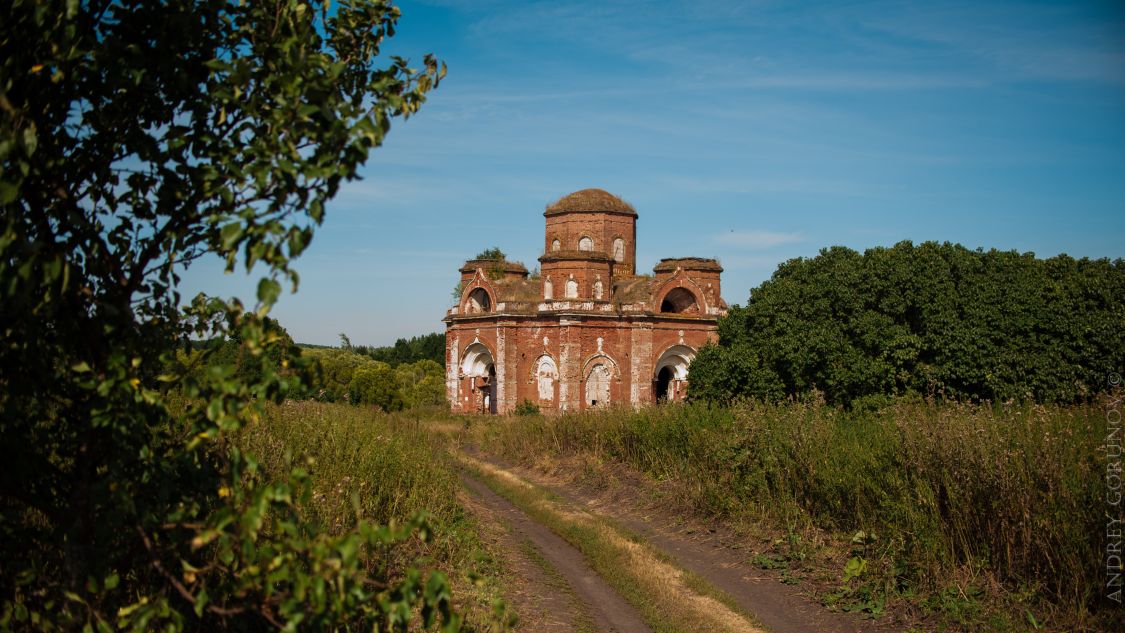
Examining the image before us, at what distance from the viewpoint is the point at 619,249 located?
35.8 m

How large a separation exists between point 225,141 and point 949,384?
23624mm

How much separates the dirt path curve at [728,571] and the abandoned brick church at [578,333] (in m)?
16.2

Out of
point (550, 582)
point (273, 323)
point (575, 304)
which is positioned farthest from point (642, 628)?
point (575, 304)

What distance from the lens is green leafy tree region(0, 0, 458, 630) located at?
8.84 feet

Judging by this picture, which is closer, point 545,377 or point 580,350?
point 580,350

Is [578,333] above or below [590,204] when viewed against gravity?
below

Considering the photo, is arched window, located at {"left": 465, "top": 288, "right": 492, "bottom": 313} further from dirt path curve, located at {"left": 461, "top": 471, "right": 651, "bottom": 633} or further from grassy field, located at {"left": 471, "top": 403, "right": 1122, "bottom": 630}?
grassy field, located at {"left": 471, "top": 403, "right": 1122, "bottom": 630}

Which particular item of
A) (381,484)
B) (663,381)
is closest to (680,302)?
(663,381)

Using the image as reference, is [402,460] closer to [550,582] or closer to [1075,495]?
[550,582]

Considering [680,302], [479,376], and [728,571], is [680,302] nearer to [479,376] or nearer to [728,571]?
[479,376]

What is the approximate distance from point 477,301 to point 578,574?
25.8 m

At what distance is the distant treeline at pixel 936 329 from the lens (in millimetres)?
21891

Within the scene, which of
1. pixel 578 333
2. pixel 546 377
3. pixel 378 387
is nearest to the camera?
pixel 578 333

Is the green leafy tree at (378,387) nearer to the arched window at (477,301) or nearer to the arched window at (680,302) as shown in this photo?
the arched window at (477,301)
